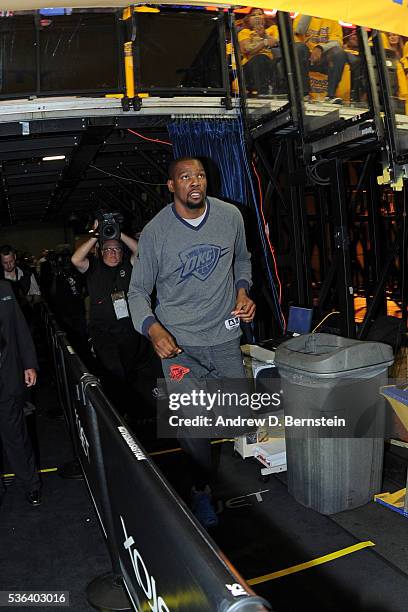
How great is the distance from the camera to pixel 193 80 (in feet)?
23.3

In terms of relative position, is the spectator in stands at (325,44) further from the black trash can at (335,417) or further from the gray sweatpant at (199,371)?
the gray sweatpant at (199,371)

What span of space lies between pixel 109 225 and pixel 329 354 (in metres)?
2.60

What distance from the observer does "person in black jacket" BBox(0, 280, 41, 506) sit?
425cm

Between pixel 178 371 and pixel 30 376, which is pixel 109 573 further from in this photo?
pixel 30 376

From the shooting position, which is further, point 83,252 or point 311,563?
point 83,252

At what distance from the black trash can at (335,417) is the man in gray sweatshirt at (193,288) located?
0.56 metres

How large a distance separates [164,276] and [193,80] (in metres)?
4.48

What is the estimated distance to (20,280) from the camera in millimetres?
10227

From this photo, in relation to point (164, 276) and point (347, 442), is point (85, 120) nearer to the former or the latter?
point (164, 276)

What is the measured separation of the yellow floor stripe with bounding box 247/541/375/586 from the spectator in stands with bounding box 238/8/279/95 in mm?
5143

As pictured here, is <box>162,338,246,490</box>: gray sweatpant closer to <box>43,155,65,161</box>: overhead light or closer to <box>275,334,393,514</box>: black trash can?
<box>275,334,393,514</box>: black trash can

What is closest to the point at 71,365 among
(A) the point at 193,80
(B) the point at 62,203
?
(A) the point at 193,80

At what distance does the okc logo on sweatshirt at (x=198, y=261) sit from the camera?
3.50 meters

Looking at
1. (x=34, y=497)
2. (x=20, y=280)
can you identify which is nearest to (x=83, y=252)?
(x=34, y=497)
